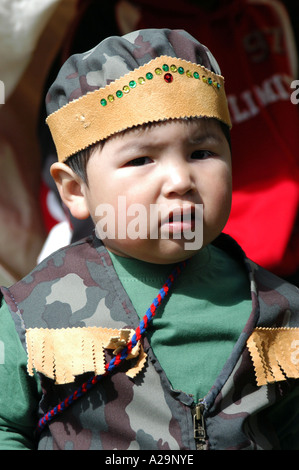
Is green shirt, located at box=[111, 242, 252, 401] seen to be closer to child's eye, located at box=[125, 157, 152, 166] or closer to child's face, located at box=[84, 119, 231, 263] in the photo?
child's face, located at box=[84, 119, 231, 263]

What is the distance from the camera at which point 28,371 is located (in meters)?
0.95

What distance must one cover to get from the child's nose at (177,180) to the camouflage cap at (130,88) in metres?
0.08

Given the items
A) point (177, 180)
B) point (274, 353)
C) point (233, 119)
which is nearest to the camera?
point (177, 180)

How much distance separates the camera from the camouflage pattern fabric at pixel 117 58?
0.96 m

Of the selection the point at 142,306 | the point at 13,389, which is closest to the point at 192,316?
the point at 142,306

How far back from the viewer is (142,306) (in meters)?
1.02

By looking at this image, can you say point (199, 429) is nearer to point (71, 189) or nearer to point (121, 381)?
point (121, 381)

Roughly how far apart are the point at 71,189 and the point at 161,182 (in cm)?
20

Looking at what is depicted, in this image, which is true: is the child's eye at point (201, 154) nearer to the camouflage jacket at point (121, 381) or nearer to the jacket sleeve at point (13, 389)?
the camouflage jacket at point (121, 381)

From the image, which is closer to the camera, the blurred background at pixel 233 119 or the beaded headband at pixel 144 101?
the beaded headband at pixel 144 101

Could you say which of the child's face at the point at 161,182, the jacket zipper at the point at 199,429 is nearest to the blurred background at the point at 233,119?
the child's face at the point at 161,182

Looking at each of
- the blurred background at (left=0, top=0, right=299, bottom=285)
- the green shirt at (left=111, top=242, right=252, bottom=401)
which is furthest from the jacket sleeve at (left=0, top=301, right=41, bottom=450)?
the blurred background at (left=0, top=0, right=299, bottom=285)

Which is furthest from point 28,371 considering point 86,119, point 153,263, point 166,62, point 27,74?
point 27,74

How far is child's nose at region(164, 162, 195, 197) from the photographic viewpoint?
926mm
